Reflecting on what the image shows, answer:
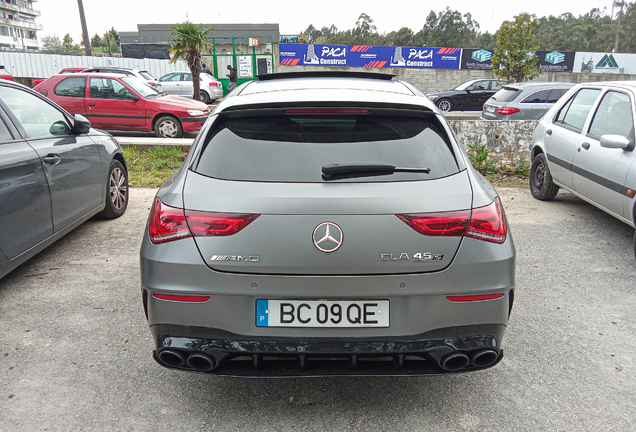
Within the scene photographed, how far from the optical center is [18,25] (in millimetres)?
111375

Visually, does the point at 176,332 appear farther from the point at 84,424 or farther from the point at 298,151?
the point at 298,151

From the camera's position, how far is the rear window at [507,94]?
11812 millimetres

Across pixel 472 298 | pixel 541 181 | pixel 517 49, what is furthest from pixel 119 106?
pixel 517 49

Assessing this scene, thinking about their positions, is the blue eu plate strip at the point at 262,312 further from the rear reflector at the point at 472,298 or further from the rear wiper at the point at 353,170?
the rear reflector at the point at 472,298

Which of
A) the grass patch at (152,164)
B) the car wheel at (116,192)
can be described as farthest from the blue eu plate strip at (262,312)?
the grass patch at (152,164)

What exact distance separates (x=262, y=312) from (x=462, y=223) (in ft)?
3.03

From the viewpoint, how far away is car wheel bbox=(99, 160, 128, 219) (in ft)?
18.0

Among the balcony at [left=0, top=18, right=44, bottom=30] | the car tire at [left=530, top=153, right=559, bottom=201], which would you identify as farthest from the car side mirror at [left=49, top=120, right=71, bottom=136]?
the balcony at [left=0, top=18, right=44, bottom=30]

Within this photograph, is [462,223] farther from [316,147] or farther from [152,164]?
[152,164]

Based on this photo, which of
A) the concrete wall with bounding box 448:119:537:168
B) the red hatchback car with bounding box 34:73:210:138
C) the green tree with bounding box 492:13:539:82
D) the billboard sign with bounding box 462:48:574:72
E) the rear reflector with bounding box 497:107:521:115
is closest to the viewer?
the concrete wall with bounding box 448:119:537:168

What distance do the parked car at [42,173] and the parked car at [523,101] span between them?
912 centimetres

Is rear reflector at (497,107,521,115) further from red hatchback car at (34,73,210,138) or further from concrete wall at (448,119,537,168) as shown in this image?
red hatchback car at (34,73,210,138)

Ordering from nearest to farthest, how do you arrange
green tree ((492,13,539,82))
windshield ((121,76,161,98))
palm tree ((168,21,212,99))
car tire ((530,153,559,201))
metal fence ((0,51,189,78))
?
car tire ((530,153,559,201))
windshield ((121,76,161,98))
palm tree ((168,21,212,99))
green tree ((492,13,539,82))
metal fence ((0,51,189,78))

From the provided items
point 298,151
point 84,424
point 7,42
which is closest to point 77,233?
point 84,424
